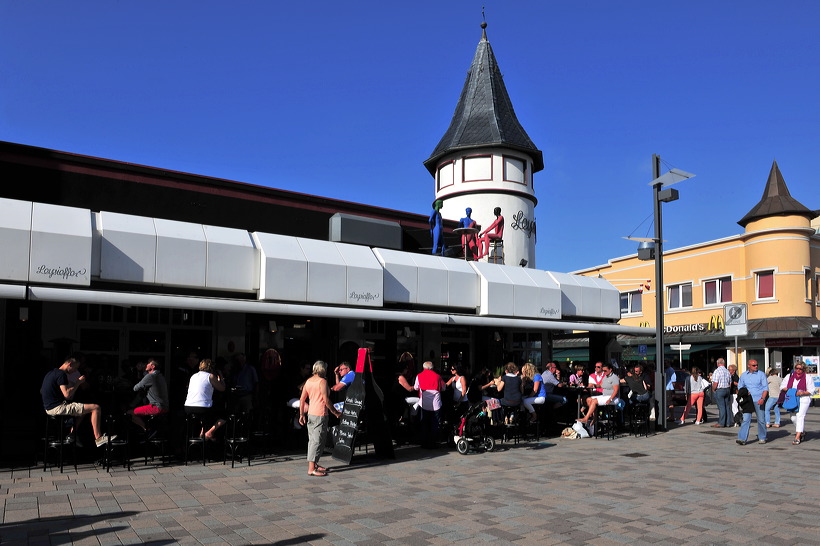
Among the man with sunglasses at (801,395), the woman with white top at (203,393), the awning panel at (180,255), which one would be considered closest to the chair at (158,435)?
the woman with white top at (203,393)

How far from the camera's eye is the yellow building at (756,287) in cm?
2989

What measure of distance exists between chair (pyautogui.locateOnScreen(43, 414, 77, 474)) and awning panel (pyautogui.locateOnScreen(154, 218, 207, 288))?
8.40 feet

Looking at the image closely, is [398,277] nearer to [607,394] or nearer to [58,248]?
[607,394]

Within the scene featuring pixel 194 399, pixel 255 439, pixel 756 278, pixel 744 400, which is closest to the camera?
pixel 194 399

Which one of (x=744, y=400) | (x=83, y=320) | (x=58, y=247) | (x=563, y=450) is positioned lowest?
(x=563, y=450)

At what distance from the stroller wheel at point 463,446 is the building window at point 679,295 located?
26.6m

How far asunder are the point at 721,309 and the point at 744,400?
20.9m

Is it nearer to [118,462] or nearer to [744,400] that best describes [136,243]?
[118,462]

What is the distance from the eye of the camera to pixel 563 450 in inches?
499

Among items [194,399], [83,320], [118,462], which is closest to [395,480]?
[194,399]

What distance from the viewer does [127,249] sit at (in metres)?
10.8

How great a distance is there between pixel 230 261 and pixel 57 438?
3.80 meters

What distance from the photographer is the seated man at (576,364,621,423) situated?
46.9 ft

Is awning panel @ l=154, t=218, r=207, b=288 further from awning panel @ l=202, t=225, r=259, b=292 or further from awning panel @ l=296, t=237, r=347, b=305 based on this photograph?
awning panel @ l=296, t=237, r=347, b=305
